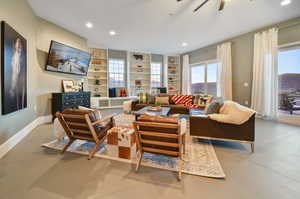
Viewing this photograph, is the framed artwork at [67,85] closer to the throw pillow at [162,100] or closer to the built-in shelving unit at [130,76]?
the built-in shelving unit at [130,76]

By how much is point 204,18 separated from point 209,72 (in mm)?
3443

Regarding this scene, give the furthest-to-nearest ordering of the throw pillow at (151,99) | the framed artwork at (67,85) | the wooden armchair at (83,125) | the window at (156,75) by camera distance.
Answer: the window at (156,75) < the throw pillow at (151,99) < the framed artwork at (67,85) < the wooden armchair at (83,125)

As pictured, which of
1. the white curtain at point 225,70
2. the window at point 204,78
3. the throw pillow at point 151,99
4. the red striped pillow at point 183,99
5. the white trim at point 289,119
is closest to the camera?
the white trim at point 289,119

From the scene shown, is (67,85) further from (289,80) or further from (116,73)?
(289,80)

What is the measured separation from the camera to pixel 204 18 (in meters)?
4.16

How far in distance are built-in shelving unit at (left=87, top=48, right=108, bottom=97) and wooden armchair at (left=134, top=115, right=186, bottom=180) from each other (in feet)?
19.9

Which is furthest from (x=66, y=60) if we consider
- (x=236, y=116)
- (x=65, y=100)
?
(x=236, y=116)

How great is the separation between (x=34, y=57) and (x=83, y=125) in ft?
10.5

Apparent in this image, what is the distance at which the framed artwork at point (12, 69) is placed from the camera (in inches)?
93.0

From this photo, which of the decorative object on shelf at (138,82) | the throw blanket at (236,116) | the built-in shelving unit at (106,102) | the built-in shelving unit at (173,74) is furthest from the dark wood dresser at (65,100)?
the built-in shelving unit at (173,74)

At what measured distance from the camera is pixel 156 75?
8.76m

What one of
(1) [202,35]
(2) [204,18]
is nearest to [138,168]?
(2) [204,18]

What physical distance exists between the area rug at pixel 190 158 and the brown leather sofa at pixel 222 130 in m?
0.26

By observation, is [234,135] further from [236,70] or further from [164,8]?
[236,70]
